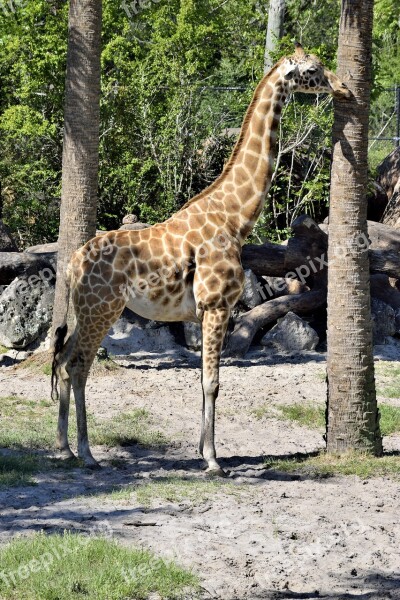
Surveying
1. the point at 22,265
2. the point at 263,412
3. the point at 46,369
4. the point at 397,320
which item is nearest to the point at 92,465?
the point at 263,412

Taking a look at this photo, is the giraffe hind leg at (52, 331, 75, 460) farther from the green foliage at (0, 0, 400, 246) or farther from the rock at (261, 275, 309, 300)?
the green foliage at (0, 0, 400, 246)

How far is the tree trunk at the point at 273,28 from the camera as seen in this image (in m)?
17.1

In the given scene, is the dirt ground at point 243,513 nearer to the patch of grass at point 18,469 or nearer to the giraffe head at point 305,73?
the patch of grass at point 18,469

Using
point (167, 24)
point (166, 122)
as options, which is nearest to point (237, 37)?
point (167, 24)

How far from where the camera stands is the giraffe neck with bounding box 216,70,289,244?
842 cm

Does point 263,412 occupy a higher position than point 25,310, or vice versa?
point 25,310

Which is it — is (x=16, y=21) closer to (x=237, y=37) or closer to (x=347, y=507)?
(x=237, y=37)

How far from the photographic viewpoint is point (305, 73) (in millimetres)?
8266

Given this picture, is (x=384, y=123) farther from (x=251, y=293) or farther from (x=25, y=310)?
(x=25, y=310)

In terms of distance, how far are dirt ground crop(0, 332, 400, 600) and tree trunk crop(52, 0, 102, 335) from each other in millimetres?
2073

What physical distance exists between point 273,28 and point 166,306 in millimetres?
10580

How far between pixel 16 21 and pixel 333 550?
43.0ft

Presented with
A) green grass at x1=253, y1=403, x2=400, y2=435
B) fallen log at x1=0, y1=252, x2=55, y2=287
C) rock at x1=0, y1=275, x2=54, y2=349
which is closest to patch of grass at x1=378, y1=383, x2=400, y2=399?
green grass at x1=253, y1=403, x2=400, y2=435

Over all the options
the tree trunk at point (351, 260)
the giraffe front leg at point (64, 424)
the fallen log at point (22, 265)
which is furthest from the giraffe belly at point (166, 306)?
the fallen log at point (22, 265)
